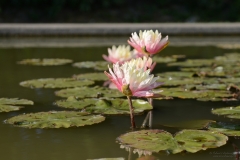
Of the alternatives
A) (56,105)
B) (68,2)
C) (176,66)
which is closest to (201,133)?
(56,105)

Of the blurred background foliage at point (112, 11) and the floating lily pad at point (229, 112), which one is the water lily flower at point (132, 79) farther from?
the blurred background foliage at point (112, 11)

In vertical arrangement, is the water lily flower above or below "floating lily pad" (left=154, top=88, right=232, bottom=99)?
above

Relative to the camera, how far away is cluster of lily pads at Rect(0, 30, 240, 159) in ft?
5.74

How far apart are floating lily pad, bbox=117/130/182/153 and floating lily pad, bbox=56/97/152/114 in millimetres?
454

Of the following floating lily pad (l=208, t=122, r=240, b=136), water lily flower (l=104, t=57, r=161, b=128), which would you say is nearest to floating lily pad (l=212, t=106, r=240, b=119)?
floating lily pad (l=208, t=122, r=240, b=136)

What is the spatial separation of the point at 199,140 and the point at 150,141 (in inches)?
7.0

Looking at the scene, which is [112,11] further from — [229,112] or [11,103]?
[229,112]

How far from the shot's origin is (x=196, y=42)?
20.6ft

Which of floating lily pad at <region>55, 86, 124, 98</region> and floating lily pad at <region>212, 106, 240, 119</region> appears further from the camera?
floating lily pad at <region>55, 86, 124, 98</region>

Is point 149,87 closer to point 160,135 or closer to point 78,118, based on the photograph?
point 160,135

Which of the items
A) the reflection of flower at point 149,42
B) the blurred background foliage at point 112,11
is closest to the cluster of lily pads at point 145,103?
the reflection of flower at point 149,42

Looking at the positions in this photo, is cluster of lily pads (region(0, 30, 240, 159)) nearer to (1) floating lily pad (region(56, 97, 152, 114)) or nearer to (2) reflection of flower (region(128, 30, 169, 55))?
(1) floating lily pad (region(56, 97, 152, 114))

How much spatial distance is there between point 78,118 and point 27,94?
2.57ft

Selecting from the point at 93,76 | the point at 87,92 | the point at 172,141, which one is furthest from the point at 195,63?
the point at 172,141
